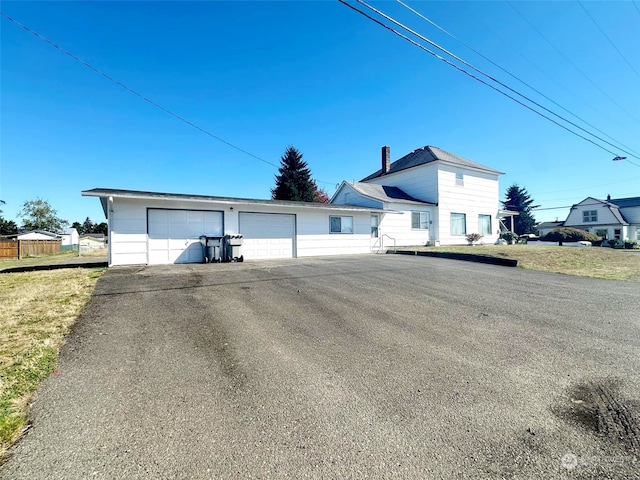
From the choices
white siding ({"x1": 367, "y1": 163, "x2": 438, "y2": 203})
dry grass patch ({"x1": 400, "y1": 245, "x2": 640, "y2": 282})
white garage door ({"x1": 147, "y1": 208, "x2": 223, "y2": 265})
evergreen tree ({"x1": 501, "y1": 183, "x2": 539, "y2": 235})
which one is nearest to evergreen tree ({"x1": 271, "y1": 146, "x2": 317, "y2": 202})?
white siding ({"x1": 367, "y1": 163, "x2": 438, "y2": 203})

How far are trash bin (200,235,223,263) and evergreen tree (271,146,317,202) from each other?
20099 millimetres

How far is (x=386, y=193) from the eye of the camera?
2072 cm

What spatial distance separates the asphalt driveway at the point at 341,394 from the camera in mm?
1768

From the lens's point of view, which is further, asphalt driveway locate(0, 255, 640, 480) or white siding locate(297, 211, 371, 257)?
white siding locate(297, 211, 371, 257)

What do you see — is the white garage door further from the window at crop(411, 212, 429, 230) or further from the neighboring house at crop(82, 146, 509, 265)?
the window at crop(411, 212, 429, 230)

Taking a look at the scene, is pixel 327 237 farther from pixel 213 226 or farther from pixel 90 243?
pixel 90 243

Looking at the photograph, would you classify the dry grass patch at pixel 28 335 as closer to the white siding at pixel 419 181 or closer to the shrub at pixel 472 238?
the white siding at pixel 419 181

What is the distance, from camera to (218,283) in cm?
738

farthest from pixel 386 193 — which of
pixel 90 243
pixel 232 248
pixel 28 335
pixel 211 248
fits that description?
pixel 90 243

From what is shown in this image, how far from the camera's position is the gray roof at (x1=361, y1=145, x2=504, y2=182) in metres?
20.2

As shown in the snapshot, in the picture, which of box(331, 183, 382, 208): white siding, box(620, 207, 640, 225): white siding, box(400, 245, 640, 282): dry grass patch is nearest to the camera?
box(400, 245, 640, 282): dry grass patch

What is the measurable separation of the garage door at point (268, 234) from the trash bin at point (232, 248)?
1.02 meters

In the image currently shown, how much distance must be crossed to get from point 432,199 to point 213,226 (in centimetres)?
1488

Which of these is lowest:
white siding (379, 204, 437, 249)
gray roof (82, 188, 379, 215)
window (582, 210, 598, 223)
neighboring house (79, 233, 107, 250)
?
neighboring house (79, 233, 107, 250)
